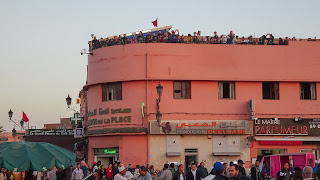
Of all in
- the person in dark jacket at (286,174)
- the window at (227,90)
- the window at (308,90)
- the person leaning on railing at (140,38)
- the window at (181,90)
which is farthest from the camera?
the window at (308,90)

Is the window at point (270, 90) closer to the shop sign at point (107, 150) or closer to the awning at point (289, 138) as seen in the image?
the awning at point (289, 138)

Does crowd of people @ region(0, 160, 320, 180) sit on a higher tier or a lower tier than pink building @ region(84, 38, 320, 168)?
lower

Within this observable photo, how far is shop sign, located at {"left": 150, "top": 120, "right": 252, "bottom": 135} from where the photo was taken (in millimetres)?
40188

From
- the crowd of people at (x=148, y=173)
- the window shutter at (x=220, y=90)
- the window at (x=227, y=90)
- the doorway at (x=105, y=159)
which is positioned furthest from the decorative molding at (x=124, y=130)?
the crowd of people at (x=148, y=173)

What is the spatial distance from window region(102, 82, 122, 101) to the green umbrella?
17.1m

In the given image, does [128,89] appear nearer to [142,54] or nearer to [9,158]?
[142,54]

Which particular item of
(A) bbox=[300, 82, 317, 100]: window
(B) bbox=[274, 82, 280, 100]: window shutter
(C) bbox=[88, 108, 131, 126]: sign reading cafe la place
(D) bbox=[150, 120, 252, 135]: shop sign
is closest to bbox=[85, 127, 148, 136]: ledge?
(C) bbox=[88, 108, 131, 126]: sign reading cafe la place

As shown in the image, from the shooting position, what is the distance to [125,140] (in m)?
40.8

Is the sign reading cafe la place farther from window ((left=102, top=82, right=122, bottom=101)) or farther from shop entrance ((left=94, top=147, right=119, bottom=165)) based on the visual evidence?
shop entrance ((left=94, top=147, right=119, bottom=165))

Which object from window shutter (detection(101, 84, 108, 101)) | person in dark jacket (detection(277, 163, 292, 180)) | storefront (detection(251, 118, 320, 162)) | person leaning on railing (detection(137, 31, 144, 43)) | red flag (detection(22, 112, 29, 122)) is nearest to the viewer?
person in dark jacket (detection(277, 163, 292, 180))

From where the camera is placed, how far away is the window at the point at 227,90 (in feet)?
137

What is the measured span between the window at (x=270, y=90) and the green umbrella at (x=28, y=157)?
2056cm

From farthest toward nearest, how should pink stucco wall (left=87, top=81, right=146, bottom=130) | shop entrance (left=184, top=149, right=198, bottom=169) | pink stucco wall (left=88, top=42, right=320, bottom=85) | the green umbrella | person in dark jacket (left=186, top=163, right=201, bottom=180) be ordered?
1. pink stucco wall (left=88, top=42, right=320, bottom=85)
2. pink stucco wall (left=87, top=81, right=146, bottom=130)
3. shop entrance (left=184, top=149, right=198, bottom=169)
4. person in dark jacket (left=186, top=163, right=201, bottom=180)
5. the green umbrella

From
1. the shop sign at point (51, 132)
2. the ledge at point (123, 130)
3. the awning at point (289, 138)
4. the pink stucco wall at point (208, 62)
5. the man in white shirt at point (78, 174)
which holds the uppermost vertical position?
the pink stucco wall at point (208, 62)
